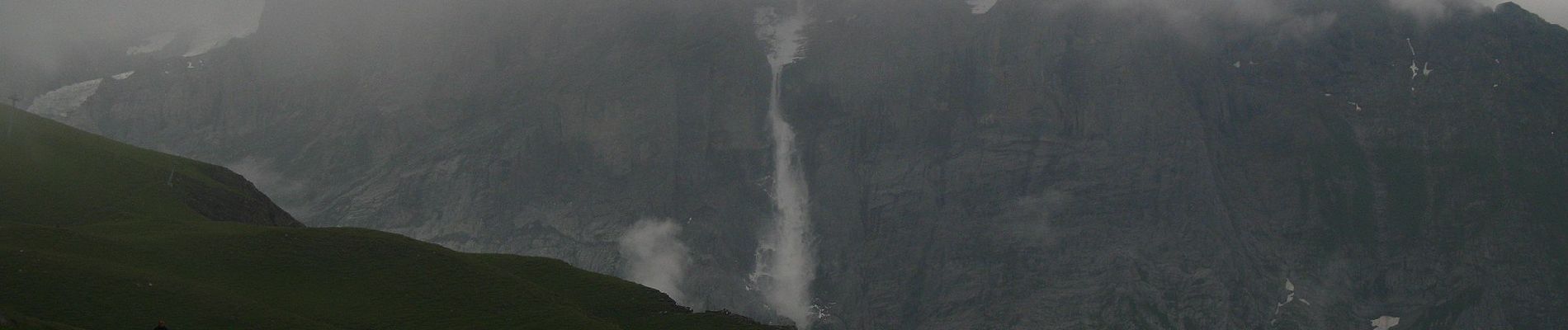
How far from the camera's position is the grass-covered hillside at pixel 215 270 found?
104625 mm

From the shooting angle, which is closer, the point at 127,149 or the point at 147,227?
the point at 147,227

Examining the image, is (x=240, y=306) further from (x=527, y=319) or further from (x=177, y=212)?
(x=177, y=212)

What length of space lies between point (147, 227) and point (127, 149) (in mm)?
40173

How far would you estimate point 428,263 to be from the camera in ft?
443

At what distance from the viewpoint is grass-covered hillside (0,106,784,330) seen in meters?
105

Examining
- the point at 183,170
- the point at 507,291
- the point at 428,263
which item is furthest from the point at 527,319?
the point at 183,170

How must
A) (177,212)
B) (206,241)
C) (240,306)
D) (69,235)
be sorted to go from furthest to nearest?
(177,212) → (206,241) → (69,235) → (240,306)

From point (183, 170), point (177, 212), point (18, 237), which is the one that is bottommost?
point (18, 237)

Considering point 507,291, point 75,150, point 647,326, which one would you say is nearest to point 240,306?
point 507,291

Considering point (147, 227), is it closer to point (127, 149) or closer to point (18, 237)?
point (18, 237)

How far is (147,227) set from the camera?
5340 inches

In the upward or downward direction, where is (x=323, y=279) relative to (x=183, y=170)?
downward

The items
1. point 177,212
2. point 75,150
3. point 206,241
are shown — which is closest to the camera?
point 206,241

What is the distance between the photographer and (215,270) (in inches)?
4786
